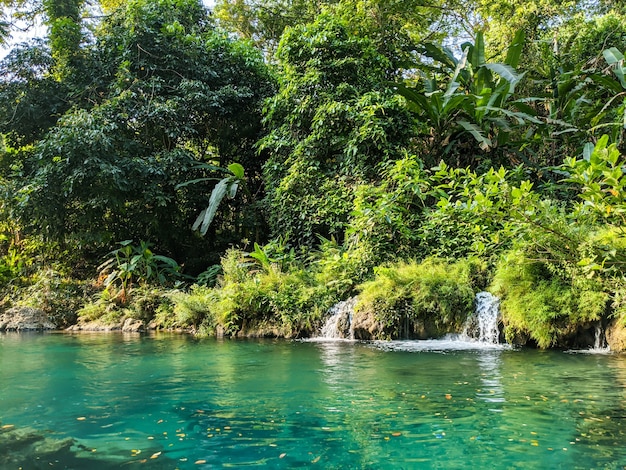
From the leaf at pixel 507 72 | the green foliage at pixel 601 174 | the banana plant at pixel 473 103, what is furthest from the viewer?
the banana plant at pixel 473 103

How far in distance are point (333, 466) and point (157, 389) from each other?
7.95 ft

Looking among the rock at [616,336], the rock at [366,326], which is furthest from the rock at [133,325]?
the rock at [616,336]

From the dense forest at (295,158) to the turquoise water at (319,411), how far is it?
208 centimetres

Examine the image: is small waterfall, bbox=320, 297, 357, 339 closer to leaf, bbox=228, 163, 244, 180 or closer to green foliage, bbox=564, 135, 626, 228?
green foliage, bbox=564, 135, 626, 228

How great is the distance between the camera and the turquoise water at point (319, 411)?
9.14ft

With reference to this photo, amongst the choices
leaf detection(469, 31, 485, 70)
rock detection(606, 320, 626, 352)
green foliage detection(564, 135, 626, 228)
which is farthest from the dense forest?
green foliage detection(564, 135, 626, 228)

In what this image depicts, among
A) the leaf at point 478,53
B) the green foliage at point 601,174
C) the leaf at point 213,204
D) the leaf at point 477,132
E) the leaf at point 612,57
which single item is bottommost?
the green foliage at point 601,174

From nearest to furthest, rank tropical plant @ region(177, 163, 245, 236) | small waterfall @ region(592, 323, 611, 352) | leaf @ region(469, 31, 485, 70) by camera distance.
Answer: small waterfall @ region(592, 323, 611, 352), leaf @ region(469, 31, 485, 70), tropical plant @ region(177, 163, 245, 236)

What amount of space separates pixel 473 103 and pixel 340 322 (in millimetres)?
5116

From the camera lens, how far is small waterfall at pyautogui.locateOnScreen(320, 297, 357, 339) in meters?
8.14

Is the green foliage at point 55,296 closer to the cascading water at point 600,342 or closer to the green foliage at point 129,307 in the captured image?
the green foliage at point 129,307

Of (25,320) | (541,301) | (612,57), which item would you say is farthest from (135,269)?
(612,57)

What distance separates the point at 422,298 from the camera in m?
7.55

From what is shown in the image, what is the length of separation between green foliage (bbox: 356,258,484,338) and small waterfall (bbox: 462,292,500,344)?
110 mm
